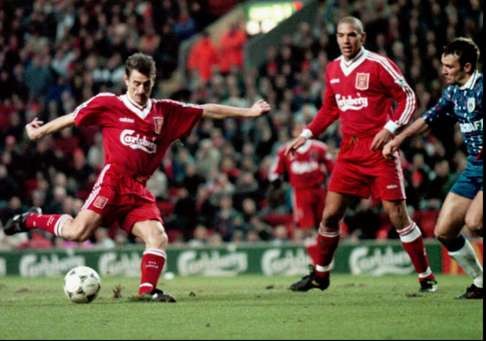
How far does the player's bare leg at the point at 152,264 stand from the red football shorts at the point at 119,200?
0.17 m

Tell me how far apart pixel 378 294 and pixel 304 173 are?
4.80 m

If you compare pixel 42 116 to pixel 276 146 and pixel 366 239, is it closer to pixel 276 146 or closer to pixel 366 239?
pixel 276 146

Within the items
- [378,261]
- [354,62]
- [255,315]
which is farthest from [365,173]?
[378,261]

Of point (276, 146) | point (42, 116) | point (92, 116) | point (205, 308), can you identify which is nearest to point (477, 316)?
point (205, 308)

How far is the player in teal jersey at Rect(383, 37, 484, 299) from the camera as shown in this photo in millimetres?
9383

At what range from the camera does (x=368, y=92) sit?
34.8ft

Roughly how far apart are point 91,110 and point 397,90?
2.75 metres

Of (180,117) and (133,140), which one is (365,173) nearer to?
(180,117)

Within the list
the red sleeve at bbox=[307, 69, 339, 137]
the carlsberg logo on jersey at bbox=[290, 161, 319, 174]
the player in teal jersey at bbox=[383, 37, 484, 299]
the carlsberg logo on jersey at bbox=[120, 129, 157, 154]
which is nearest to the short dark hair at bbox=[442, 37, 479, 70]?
the player in teal jersey at bbox=[383, 37, 484, 299]

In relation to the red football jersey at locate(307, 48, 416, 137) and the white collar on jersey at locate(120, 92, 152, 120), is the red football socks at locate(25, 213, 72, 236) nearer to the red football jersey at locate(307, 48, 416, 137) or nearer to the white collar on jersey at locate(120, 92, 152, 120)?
the white collar on jersey at locate(120, 92, 152, 120)

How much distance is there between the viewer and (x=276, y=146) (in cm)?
1964

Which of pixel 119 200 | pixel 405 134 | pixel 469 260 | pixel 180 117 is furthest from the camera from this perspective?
pixel 180 117

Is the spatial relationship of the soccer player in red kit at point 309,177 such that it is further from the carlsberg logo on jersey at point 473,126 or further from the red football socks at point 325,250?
the carlsberg logo on jersey at point 473,126

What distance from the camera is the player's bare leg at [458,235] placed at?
9586 millimetres
